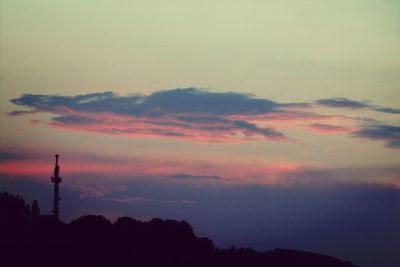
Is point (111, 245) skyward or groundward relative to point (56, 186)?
groundward

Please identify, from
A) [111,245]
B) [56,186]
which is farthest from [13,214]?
[111,245]

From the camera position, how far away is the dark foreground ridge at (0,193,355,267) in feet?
216

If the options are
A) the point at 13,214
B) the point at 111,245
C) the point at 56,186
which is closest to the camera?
the point at 111,245

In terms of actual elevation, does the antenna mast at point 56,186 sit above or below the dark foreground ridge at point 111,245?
above

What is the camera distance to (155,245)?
74750 mm

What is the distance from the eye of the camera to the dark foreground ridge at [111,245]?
65812mm

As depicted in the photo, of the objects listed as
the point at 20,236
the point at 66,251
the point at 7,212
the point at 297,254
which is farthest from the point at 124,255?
the point at 297,254

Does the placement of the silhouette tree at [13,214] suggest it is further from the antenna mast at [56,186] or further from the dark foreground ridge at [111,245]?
the antenna mast at [56,186]

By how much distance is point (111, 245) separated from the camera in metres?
71.8

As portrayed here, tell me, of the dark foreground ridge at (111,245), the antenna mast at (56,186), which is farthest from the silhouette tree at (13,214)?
the antenna mast at (56,186)

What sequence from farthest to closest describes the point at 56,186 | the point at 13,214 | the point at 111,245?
1. the point at 56,186
2. the point at 13,214
3. the point at 111,245

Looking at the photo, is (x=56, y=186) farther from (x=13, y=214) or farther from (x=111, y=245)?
(x=111, y=245)

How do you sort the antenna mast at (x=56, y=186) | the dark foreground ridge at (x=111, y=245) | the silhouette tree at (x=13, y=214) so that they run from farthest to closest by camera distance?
the antenna mast at (x=56, y=186)
the silhouette tree at (x=13, y=214)
the dark foreground ridge at (x=111, y=245)

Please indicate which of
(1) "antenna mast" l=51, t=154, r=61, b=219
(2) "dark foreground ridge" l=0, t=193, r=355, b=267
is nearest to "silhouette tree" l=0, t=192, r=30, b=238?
(2) "dark foreground ridge" l=0, t=193, r=355, b=267
